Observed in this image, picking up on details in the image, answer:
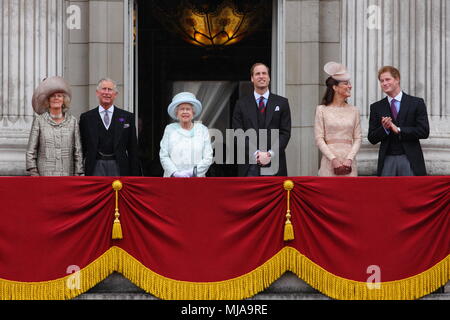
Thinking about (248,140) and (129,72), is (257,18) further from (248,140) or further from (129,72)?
(248,140)

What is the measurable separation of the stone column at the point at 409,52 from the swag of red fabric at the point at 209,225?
12.3 feet

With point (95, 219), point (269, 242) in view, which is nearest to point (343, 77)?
point (269, 242)

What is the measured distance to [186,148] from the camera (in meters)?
12.6

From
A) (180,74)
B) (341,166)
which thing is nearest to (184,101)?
(341,166)

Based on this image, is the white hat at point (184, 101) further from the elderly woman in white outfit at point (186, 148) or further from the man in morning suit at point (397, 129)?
the man in morning suit at point (397, 129)

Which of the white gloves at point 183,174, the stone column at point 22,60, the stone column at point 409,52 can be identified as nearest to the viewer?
the white gloves at point 183,174

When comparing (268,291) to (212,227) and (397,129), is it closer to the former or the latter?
(212,227)

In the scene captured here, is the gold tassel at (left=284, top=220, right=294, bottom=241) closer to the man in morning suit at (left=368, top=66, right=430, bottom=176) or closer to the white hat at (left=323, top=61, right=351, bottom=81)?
the man in morning suit at (left=368, top=66, right=430, bottom=176)

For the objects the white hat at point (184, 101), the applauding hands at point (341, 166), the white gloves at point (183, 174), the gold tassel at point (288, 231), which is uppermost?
the white hat at point (184, 101)

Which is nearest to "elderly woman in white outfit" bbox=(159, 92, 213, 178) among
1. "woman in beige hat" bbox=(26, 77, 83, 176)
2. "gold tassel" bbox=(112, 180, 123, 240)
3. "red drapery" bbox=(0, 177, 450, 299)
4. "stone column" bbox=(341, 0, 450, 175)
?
"red drapery" bbox=(0, 177, 450, 299)

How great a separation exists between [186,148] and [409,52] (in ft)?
14.8

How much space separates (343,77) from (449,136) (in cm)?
296

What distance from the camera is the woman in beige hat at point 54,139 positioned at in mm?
12711

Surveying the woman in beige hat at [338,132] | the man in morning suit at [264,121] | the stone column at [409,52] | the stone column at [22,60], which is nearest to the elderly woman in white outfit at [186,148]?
the man in morning suit at [264,121]
